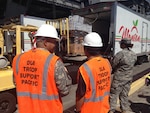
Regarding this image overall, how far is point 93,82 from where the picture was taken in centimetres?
296

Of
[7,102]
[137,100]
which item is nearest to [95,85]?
[7,102]

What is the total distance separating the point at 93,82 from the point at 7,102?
3899 mm

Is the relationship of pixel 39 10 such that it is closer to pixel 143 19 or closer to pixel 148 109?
pixel 143 19

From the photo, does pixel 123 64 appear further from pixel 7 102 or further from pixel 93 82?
pixel 7 102

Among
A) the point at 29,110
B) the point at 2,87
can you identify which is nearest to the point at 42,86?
the point at 29,110

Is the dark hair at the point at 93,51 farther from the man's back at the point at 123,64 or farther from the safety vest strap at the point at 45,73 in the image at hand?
the man's back at the point at 123,64

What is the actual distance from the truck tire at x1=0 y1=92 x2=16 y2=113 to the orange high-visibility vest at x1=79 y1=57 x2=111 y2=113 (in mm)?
3599

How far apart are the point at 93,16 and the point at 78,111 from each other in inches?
358

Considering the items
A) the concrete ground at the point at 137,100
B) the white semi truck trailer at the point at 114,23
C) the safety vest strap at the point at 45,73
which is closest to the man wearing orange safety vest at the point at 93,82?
the safety vest strap at the point at 45,73

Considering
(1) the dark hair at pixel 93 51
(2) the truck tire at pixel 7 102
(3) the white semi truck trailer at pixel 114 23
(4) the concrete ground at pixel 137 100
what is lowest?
(4) the concrete ground at pixel 137 100

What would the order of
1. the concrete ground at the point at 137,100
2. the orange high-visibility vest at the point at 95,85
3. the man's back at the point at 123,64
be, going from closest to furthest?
the orange high-visibility vest at the point at 95,85 < the man's back at the point at 123,64 < the concrete ground at the point at 137,100

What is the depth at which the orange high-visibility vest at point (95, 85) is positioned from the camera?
9.67ft

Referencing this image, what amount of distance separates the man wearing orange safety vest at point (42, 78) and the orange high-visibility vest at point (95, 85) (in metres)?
0.26

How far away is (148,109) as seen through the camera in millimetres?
6793
